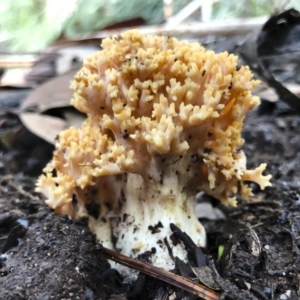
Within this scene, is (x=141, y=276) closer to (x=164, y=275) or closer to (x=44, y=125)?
(x=164, y=275)

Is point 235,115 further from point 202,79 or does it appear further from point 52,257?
point 52,257

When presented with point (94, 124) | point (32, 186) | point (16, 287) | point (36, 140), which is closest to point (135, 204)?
point (94, 124)

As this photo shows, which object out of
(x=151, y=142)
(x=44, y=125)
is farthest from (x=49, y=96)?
(x=151, y=142)

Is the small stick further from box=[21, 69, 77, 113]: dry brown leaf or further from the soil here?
box=[21, 69, 77, 113]: dry brown leaf

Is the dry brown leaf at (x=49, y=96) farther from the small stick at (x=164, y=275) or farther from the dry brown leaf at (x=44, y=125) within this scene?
the small stick at (x=164, y=275)

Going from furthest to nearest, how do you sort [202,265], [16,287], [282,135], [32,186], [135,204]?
1. [282,135]
2. [32,186]
3. [135,204]
4. [202,265]
5. [16,287]

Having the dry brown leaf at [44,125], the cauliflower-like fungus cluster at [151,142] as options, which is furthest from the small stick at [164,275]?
the dry brown leaf at [44,125]

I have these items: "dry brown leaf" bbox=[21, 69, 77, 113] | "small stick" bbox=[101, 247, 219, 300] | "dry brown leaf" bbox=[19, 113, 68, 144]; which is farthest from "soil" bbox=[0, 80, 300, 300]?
"dry brown leaf" bbox=[21, 69, 77, 113]
